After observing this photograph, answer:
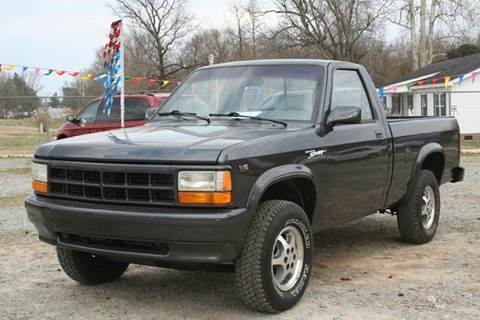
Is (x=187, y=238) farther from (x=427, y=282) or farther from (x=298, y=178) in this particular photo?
(x=427, y=282)

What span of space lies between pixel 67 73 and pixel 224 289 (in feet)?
60.7

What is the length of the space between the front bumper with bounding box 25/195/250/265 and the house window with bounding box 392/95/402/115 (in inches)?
1304

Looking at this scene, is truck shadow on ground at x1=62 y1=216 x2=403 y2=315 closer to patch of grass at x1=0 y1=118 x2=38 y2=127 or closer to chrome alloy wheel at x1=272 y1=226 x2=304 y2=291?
chrome alloy wheel at x1=272 y1=226 x2=304 y2=291

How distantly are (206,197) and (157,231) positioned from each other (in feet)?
1.27

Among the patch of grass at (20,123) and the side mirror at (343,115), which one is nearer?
the side mirror at (343,115)

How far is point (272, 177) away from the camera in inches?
168

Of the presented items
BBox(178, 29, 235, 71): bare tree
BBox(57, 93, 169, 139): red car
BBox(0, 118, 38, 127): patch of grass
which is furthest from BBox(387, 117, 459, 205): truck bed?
BBox(178, 29, 235, 71): bare tree

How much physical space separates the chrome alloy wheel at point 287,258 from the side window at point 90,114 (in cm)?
1114

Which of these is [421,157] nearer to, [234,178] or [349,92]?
[349,92]

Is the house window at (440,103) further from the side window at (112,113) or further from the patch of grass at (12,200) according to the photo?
the patch of grass at (12,200)

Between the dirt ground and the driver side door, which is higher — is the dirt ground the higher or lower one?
the lower one

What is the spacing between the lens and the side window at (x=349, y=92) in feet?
18.0

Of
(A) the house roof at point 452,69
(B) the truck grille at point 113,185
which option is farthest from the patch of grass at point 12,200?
(A) the house roof at point 452,69

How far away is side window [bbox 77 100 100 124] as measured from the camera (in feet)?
49.1
